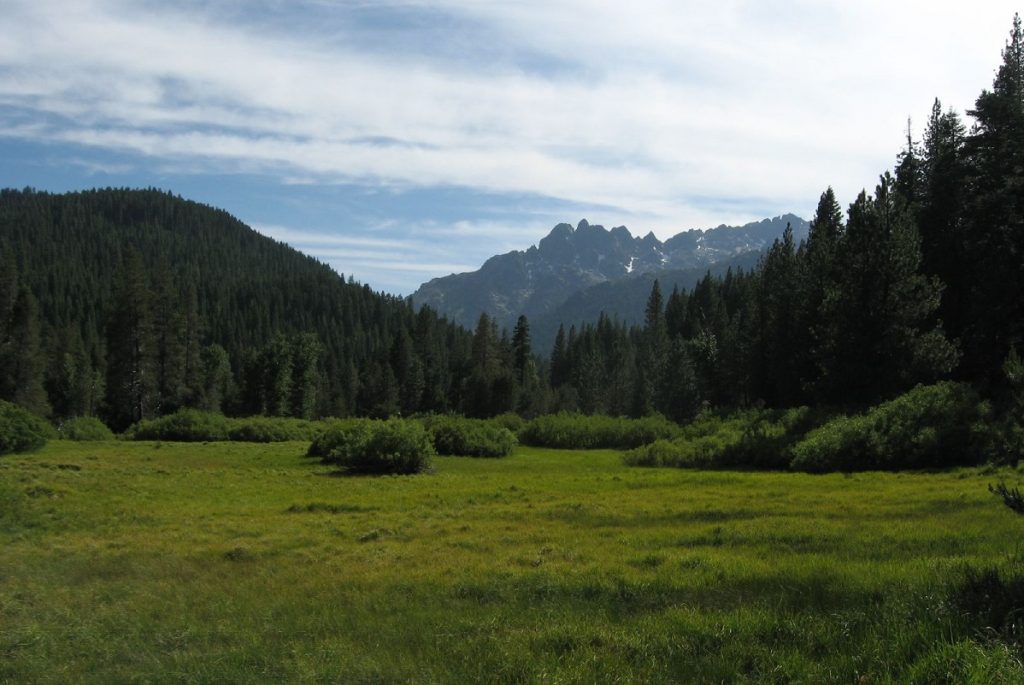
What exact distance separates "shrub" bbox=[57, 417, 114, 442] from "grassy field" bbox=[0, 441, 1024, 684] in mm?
36744

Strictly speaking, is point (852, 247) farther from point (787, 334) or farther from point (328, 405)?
point (328, 405)

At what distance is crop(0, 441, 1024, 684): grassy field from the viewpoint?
24.9 ft

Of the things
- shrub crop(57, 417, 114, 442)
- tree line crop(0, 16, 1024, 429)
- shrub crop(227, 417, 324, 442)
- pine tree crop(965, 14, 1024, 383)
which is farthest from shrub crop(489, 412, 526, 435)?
pine tree crop(965, 14, 1024, 383)

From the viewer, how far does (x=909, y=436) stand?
3522 cm

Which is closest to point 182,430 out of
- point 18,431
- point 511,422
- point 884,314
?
point 18,431

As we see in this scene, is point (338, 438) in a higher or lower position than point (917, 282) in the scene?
lower

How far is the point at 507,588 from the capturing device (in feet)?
37.4

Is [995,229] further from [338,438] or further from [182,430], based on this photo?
[182,430]

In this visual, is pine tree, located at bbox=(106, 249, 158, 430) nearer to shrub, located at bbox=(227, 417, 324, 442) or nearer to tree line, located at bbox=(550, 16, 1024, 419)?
shrub, located at bbox=(227, 417, 324, 442)

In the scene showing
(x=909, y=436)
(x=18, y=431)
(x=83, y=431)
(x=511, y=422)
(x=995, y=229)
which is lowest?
(x=83, y=431)

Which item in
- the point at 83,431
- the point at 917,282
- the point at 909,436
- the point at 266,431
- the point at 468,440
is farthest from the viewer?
the point at 266,431

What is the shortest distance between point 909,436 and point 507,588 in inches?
A: 1220

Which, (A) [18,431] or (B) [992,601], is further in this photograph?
(A) [18,431]

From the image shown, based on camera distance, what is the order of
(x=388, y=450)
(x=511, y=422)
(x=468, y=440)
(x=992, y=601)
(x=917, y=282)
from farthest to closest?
(x=511, y=422)
(x=468, y=440)
(x=917, y=282)
(x=388, y=450)
(x=992, y=601)
